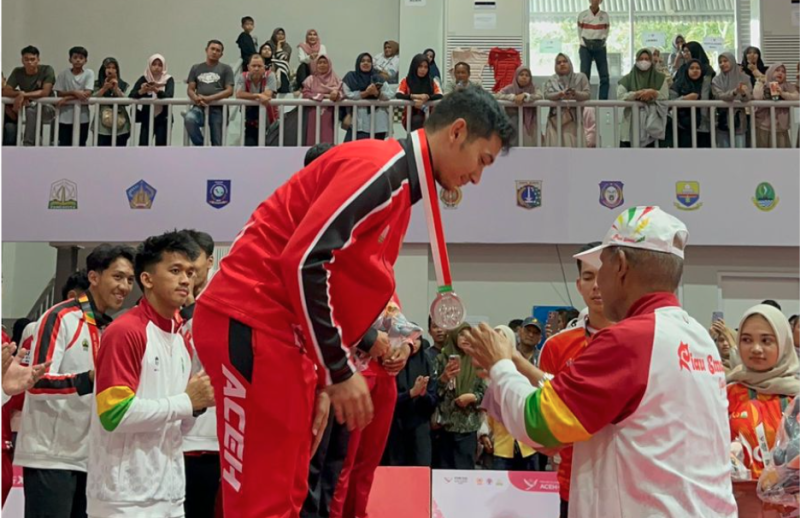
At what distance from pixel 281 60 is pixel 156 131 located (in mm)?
1879

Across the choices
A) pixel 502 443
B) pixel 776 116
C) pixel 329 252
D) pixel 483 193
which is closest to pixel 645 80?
pixel 776 116

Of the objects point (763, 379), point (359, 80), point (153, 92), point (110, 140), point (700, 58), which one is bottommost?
point (763, 379)

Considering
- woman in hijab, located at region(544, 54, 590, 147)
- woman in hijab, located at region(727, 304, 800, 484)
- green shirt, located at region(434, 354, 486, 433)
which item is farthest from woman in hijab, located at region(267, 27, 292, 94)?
woman in hijab, located at region(727, 304, 800, 484)

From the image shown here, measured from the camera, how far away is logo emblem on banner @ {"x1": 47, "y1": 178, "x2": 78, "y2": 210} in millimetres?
9328

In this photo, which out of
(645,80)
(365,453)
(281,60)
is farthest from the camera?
(281,60)

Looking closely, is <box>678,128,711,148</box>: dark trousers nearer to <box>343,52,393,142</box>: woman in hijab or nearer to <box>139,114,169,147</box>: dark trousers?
<box>343,52,393,142</box>: woman in hijab

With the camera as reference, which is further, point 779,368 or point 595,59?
point 595,59

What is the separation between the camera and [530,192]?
364 inches

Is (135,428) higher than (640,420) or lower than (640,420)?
lower

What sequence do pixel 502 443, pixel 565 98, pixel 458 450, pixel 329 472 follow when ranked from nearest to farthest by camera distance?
pixel 329 472 < pixel 458 450 < pixel 502 443 < pixel 565 98

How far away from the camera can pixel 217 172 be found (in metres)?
9.34

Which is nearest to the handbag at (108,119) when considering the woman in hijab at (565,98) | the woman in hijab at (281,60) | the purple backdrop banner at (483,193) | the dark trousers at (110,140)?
the dark trousers at (110,140)

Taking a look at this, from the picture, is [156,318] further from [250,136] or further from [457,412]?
[250,136]

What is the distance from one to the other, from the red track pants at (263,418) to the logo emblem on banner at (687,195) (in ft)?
26.0
